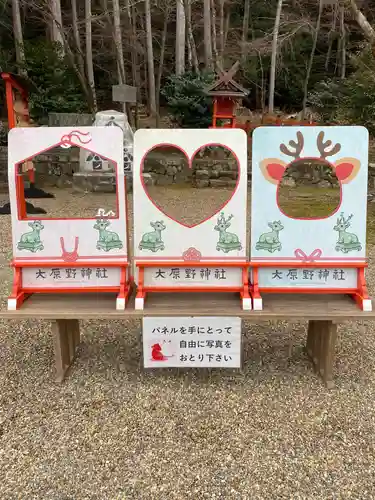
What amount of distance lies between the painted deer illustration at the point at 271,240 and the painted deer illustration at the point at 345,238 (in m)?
0.28

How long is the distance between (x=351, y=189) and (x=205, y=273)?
0.81 m

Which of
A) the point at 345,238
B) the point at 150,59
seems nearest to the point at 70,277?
the point at 345,238

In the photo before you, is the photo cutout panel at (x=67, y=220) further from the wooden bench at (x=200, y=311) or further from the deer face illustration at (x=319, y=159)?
the deer face illustration at (x=319, y=159)

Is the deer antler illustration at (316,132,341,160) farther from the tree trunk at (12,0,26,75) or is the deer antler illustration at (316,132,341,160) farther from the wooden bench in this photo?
the tree trunk at (12,0,26,75)

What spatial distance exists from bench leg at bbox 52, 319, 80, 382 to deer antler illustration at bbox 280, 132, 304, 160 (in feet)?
4.61

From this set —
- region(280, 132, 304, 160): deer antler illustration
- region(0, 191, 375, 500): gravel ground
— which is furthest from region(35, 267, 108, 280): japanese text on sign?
region(280, 132, 304, 160): deer antler illustration

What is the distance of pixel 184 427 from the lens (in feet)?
6.77

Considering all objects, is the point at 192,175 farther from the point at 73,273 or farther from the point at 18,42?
the point at 73,273

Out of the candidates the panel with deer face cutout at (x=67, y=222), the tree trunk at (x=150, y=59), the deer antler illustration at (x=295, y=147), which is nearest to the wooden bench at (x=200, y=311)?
the panel with deer face cutout at (x=67, y=222)

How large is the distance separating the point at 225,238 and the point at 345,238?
581 mm

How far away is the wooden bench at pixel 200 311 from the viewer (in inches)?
87.6

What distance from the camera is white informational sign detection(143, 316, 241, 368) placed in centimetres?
225

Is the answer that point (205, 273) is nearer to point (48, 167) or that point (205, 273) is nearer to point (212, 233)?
point (212, 233)

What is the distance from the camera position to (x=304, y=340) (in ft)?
9.61
